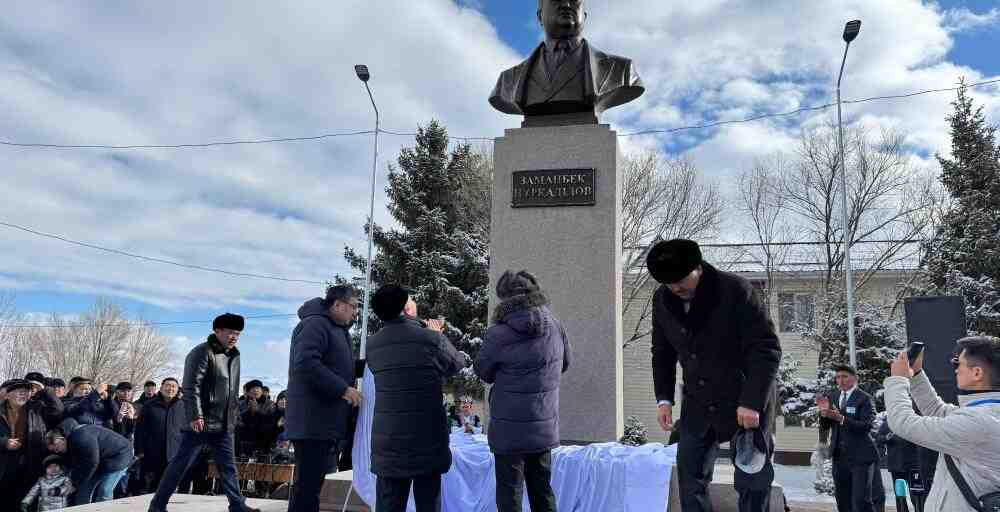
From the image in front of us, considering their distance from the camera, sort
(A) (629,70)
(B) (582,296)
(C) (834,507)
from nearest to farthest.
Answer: (B) (582,296) → (A) (629,70) → (C) (834,507)

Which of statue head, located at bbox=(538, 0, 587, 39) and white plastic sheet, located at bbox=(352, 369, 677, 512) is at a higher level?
statue head, located at bbox=(538, 0, 587, 39)

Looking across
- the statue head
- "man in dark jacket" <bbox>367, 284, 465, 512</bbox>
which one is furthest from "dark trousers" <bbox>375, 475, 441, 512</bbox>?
the statue head

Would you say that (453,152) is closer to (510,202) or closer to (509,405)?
(510,202)

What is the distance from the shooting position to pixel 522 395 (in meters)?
Answer: 4.39

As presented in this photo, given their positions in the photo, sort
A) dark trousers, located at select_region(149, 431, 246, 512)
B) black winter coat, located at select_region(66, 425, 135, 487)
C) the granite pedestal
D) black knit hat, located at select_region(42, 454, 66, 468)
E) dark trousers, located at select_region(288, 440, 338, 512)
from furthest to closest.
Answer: black winter coat, located at select_region(66, 425, 135, 487), black knit hat, located at select_region(42, 454, 66, 468), the granite pedestal, dark trousers, located at select_region(149, 431, 246, 512), dark trousers, located at select_region(288, 440, 338, 512)

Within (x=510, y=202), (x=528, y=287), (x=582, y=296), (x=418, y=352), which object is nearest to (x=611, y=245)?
(x=582, y=296)

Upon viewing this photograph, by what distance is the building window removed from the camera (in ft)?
79.2

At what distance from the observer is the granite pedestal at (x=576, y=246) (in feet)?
21.9

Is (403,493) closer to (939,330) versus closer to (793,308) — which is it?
(939,330)

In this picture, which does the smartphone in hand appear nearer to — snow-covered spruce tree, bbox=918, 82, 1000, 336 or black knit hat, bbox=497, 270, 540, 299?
black knit hat, bbox=497, 270, 540, 299

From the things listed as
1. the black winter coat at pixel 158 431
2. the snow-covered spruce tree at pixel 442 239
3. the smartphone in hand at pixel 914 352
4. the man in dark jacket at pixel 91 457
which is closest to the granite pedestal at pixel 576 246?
the smartphone in hand at pixel 914 352

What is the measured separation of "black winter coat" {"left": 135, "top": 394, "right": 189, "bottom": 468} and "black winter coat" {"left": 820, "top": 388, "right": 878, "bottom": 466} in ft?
25.9

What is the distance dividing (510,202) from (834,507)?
5.71 metres

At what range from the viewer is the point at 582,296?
22.7 feet
